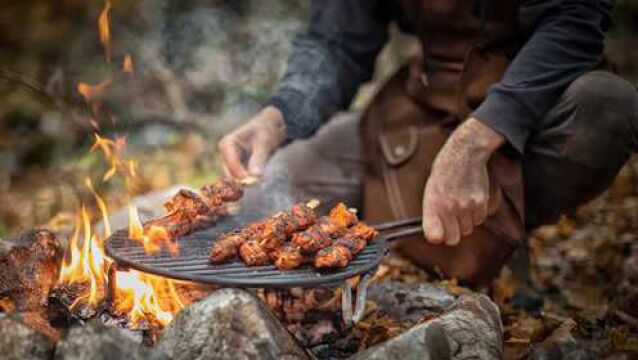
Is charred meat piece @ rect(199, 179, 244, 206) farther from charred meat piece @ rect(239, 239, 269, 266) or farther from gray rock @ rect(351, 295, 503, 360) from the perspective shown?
gray rock @ rect(351, 295, 503, 360)

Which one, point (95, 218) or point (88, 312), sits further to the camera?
point (95, 218)

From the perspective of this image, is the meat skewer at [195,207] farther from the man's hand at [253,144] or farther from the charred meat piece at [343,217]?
the charred meat piece at [343,217]

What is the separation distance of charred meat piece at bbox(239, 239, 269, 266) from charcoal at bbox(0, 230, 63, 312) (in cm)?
79

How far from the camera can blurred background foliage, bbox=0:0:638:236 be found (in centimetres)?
615

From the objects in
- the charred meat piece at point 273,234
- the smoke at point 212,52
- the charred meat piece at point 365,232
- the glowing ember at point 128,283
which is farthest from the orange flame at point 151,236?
the smoke at point 212,52

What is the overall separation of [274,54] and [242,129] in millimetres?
3695

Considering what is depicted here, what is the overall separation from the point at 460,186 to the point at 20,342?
6.40 ft

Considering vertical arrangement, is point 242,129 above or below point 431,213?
above

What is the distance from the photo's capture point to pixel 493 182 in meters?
3.45

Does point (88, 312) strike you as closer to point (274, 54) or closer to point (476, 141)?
point (476, 141)

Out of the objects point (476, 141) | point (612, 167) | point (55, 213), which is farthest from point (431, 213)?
point (55, 213)

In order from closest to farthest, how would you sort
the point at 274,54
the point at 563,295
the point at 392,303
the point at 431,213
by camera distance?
1. the point at 431,213
2. the point at 392,303
3. the point at 563,295
4. the point at 274,54

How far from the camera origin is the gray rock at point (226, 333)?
2.35 m

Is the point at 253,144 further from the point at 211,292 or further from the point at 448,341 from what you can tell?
the point at 448,341
